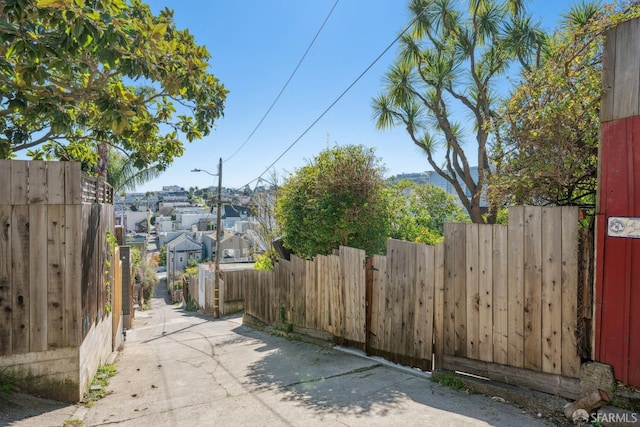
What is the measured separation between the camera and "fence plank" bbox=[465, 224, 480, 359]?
431cm

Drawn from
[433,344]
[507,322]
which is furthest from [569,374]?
[433,344]

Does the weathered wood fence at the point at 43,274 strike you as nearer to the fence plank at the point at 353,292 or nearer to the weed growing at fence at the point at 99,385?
the weed growing at fence at the point at 99,385

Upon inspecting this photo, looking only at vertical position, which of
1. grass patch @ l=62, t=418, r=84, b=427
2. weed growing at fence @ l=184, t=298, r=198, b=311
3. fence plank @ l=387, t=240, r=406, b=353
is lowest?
weed growing at fence @ l=184, t=298, r=198, b=311

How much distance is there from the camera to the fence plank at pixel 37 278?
387cm

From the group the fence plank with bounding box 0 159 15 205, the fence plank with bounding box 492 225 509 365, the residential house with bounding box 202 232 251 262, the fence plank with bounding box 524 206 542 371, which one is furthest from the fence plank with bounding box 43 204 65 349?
the residential house with bounding box 202 232 251 262

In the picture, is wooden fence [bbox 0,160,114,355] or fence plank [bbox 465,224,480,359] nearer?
wooden fence [bbox 0,160,114,355]

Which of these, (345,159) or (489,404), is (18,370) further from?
(345,159)

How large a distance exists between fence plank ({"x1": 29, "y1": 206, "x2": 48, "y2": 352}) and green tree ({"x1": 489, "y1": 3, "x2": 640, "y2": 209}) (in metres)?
4.91

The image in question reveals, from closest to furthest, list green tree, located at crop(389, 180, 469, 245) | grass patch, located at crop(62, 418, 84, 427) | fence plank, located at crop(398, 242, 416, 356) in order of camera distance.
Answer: grass patch, located at crop(62, 418, 84, 427), fence plank, located at crop(398, 242, 416, 356), green tree, located at crop(389, 180, 469, 245)

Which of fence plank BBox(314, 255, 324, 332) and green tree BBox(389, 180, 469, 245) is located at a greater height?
green tree BBox(389, 180, 469, 245)

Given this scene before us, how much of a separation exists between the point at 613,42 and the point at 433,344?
359 centimetres

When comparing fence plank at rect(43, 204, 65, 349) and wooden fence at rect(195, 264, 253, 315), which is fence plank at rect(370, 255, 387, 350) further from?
wooden fence at rect(195, 264, 253, 315)

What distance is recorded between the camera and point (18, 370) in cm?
380

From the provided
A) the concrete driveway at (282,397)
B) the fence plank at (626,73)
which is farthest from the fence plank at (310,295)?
the fence plank at (626,73)
